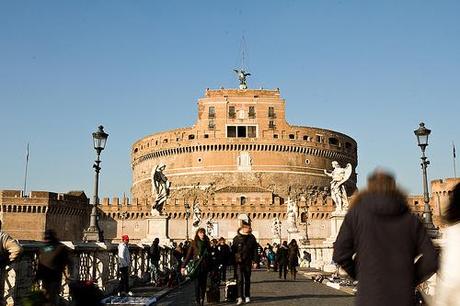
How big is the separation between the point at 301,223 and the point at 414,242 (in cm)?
5462

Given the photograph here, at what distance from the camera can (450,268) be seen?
3.16m

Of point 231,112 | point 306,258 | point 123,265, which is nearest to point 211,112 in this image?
point 231,112

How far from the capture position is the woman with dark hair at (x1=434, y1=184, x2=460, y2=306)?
10.2 ft

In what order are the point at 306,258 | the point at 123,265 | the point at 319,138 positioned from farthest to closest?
1. the point at 319,138
2. the point at 306,258
3. the point at 123,265

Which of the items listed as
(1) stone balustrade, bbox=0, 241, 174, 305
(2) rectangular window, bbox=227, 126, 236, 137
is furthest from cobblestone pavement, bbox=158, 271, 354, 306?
(2) rectangular window, bbox=227, 126, 236, 137

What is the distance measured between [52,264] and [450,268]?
4284mm

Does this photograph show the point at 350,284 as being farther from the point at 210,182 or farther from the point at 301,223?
the point at 210,182

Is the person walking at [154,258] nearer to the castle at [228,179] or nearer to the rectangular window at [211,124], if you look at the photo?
the castle at [228,179]

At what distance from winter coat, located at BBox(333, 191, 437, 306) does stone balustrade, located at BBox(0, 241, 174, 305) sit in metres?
3.84

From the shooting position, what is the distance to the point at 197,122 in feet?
234

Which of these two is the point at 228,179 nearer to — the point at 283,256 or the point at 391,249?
the point at 283,256

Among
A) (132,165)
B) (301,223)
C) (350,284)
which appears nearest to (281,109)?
(301,223)

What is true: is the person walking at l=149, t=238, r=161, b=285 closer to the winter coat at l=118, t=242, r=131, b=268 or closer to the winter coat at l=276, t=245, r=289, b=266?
the winter coat at l=118, t=242, r=131, b=268

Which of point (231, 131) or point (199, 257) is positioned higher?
point (231, 131)
